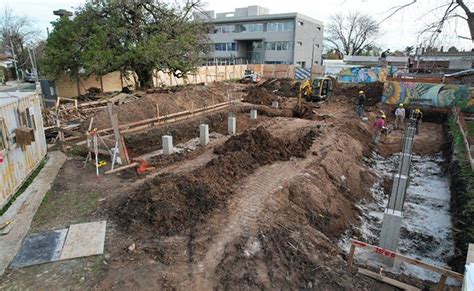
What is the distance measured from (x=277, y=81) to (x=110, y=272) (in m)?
32.7

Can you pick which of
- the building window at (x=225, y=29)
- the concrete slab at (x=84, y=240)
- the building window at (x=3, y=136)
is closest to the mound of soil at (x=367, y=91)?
the concrete slab at (x=84, y=240)

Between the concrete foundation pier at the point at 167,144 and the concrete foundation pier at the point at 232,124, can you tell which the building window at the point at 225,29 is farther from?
the concrete foundation pier at the point at 167,144

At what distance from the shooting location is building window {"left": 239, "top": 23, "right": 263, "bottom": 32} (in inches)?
2087

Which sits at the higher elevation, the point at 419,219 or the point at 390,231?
the point at 390,231

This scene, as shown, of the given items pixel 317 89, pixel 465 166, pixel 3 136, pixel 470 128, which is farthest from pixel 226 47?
pixel 3 136

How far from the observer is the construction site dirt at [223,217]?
226 inches

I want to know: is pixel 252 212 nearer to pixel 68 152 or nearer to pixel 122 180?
pixel 122 180

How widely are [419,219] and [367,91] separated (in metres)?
21.4

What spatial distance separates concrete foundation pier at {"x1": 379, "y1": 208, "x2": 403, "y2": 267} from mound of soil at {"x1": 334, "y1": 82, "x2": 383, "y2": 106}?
2170 cm

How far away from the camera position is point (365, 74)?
33.2 metres

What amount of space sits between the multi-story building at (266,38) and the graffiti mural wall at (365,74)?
13709 mm

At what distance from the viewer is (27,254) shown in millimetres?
6211

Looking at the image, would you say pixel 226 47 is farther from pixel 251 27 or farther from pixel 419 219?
pixel 419 219

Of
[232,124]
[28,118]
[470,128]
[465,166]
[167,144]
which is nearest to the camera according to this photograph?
[28,118]
